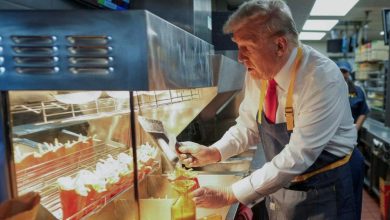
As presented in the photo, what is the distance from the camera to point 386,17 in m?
5.07

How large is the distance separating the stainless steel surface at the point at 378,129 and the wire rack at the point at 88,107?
3.47 metres

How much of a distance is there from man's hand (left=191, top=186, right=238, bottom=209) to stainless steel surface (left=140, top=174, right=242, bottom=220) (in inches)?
6.0

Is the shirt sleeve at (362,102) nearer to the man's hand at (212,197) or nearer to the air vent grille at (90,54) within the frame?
the man's hand at (212,197)

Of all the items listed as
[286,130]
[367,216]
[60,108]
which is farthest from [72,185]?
[367,216]

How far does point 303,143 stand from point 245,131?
0.51 metres

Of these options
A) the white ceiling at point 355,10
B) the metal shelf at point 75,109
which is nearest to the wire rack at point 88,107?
the metal shelf at point 75,109

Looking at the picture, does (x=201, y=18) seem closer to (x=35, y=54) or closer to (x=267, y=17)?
(x=267, y=17)

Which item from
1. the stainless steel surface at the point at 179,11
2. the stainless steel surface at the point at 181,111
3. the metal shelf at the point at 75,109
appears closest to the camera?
the metal shelf at the point at 75,109

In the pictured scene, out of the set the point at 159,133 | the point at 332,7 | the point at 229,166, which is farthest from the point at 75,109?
the point at 332,7

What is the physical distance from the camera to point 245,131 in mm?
1837

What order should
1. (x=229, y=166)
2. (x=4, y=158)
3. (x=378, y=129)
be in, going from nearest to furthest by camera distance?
(x=4, y=158) → (x=229, y=166) → (x=378, y=129)

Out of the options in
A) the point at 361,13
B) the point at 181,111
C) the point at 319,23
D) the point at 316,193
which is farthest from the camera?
the point at 361,13

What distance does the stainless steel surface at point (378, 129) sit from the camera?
448 cm

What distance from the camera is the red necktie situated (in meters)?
1.56
